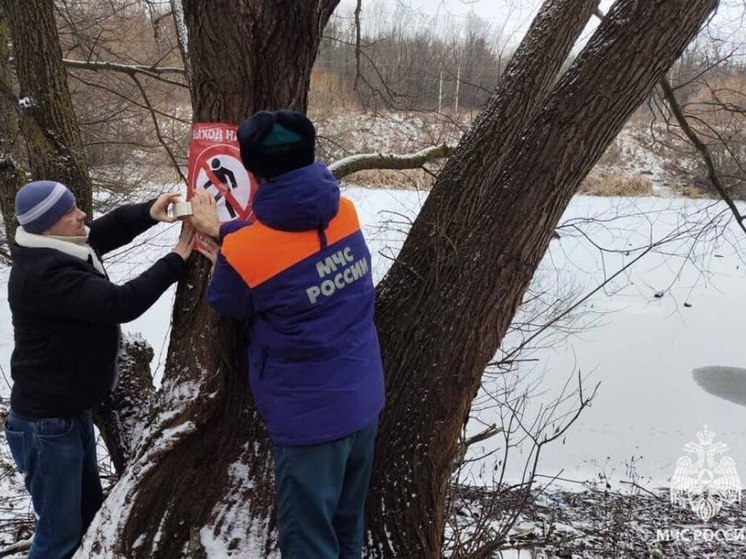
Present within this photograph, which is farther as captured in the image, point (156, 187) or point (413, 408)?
point (156, 187)

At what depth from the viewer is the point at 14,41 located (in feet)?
9.20

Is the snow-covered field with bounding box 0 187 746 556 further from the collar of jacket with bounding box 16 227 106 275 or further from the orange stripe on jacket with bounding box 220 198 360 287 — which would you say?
the orange stripe on jacket with bounding box 220 198 360 287

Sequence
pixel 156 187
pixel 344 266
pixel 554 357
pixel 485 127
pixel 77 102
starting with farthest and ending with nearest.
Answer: pixel 554 357 → pixel 156 187 → pixel 77 102 → pixel 485 127 → pixel 344 266

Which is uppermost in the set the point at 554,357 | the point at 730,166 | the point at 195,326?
the point at 730,166

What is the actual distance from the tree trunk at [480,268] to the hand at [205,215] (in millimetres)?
811

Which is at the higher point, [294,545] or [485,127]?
[485,127]

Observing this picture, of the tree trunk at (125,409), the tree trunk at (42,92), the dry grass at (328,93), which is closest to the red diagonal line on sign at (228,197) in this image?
the tree trunk at (125,409)

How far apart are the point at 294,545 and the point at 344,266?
2.78ft

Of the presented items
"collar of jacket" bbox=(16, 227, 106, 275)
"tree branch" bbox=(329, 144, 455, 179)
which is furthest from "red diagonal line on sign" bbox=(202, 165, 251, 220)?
"tree branch" bbox=(329, 144, 455, 179)

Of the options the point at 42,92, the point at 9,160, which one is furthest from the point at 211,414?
the point at 9,160

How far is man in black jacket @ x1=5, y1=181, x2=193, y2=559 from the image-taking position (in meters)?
1.87

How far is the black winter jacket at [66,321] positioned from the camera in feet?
6.06

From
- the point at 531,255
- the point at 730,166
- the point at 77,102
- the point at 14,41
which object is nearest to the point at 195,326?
the point at 531,255

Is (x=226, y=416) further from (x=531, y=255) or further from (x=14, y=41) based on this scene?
(x=14, y=41)
